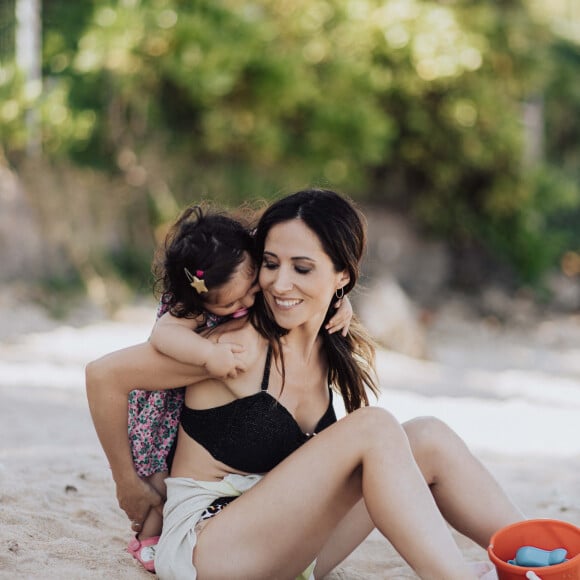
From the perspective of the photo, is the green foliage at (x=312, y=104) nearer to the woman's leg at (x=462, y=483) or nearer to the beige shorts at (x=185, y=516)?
the woman's leg at (x=462, y=483)

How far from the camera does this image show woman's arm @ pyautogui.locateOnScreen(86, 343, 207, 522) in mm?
2303

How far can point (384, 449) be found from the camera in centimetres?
228

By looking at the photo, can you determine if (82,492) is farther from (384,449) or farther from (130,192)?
(130,192)

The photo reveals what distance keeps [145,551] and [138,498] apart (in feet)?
0.54

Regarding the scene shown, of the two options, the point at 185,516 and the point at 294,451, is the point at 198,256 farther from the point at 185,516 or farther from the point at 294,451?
the point at 185,516

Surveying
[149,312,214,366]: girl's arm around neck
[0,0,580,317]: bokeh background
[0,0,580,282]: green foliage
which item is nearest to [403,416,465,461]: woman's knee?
[149,312,214,366]: girl's arm around neck

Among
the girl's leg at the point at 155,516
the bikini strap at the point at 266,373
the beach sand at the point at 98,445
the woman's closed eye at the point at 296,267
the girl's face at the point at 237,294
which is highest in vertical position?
the woman's closed eye at the point at 296,267

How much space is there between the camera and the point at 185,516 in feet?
7.78

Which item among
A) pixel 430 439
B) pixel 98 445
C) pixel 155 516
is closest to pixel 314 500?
pixel 430 439

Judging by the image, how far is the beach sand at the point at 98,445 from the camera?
8.95 feet

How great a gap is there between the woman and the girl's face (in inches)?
1.3

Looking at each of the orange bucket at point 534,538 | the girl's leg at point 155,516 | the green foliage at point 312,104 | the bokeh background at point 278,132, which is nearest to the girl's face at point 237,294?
the girl's leg at point 155,516

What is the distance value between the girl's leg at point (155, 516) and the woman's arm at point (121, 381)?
0.54 feet

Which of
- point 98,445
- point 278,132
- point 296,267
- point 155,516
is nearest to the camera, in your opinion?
point 296,267
